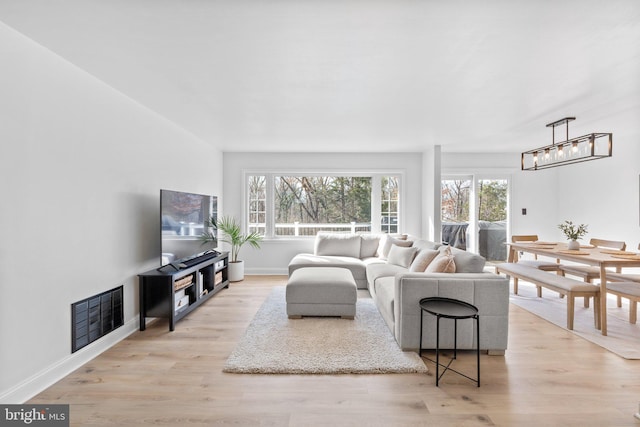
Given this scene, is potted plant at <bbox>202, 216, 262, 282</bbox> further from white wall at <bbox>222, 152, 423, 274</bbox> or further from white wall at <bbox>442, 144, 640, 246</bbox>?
white wall at <bbox>442, 144, 640, 246</bbox>

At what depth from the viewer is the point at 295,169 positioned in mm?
A: 5781

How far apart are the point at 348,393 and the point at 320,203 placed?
412 cm

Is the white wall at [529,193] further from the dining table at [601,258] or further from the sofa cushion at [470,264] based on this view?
the sofa cushion at [470,264]

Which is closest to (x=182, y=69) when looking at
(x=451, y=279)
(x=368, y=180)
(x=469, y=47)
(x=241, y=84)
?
(x=241, y=84)

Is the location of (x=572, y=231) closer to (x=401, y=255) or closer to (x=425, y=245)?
(x=425, y=245)

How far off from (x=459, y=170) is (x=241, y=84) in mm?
4636

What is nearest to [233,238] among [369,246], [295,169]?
[295,169]

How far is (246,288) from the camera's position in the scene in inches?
185

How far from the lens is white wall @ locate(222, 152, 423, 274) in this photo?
5742mm

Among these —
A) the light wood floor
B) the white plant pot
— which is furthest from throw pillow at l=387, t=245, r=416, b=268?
the white plant pot

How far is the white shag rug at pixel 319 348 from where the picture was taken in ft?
7.64

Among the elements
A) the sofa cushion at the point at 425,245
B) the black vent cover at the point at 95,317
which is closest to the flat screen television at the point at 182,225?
the black vent cover at the point at 95,317

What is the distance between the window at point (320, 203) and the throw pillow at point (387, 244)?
0.81 metres

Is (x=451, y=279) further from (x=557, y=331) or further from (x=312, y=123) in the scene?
(x=312, y=123)
